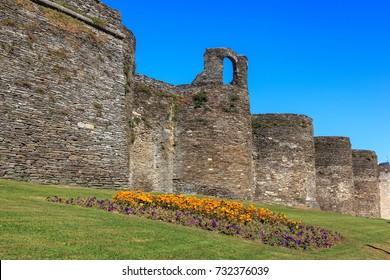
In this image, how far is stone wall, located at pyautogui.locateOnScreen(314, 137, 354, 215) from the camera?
4244 cm

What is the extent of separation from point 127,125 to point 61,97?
4395 mm

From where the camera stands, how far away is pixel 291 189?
1428 inches

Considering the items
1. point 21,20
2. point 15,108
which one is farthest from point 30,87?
point 21,20

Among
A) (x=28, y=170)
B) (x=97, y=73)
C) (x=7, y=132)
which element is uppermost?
(x=97, y=73)

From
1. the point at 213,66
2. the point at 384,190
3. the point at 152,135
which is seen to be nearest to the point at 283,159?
the point at 213,66

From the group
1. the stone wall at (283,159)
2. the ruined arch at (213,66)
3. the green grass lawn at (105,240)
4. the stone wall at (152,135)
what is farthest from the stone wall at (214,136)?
the green grass lawn at (105,240)

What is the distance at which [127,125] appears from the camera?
23234mm

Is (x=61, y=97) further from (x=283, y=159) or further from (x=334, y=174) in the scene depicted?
(x=334, y=174)

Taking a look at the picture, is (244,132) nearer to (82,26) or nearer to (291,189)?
(291,189)

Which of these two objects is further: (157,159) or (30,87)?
(157,159)

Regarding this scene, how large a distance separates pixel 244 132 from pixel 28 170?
18238mm

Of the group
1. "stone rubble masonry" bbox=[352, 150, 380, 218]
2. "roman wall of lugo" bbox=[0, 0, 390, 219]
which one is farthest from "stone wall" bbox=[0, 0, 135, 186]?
"stone rubble masonry" bbox=[352, 150, 380, 218]

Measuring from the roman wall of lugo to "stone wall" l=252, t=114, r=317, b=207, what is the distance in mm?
84

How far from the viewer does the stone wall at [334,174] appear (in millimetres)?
42438
